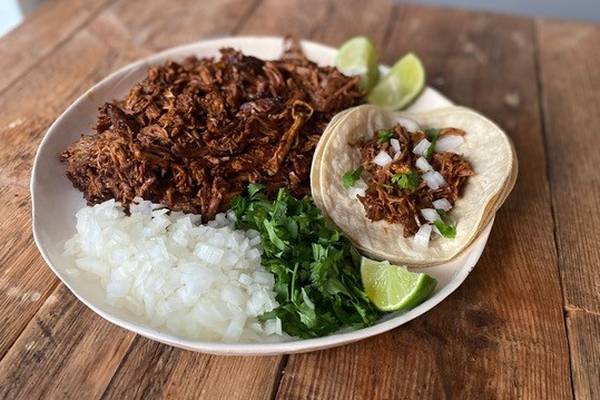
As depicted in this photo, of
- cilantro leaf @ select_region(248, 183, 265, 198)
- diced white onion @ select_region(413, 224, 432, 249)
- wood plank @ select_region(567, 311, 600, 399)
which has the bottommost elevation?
wood plank @ select_region(567, 311, 600, 399)

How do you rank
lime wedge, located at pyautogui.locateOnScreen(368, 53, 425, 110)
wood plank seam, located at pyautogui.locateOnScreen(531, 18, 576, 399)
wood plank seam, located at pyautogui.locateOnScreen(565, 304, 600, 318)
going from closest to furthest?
wood plank seam, located at pyautogui.locateOnScreen(531, 18, 576, 399), wood plank seam, located at pyautogui.locateOnScreen(565, 304, 600, 318), lime wedge, located at pyautogui.locateOnScreen(368, 53, 425, 110)

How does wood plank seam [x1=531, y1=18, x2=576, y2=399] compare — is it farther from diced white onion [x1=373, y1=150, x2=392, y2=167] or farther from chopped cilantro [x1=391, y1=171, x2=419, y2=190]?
diced white onion [x1=373, y1=150, x2=392, y2=167]

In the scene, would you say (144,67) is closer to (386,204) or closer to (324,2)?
(386,204)

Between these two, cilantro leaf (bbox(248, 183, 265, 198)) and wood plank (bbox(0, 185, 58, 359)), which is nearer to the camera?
wood plank (bbox(0, 185, 58, 359))

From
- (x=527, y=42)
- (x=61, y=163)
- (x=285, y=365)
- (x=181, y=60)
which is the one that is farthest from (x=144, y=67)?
(x=527, y=42)

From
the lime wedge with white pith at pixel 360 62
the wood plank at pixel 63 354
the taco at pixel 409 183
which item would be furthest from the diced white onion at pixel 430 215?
the wood plank at pixel 63 354

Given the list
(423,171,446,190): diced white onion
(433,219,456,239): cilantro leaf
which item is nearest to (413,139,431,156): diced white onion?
(423,171,446,190): diced white onion

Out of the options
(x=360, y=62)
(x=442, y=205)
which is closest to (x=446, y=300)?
(x=442, y=205)
